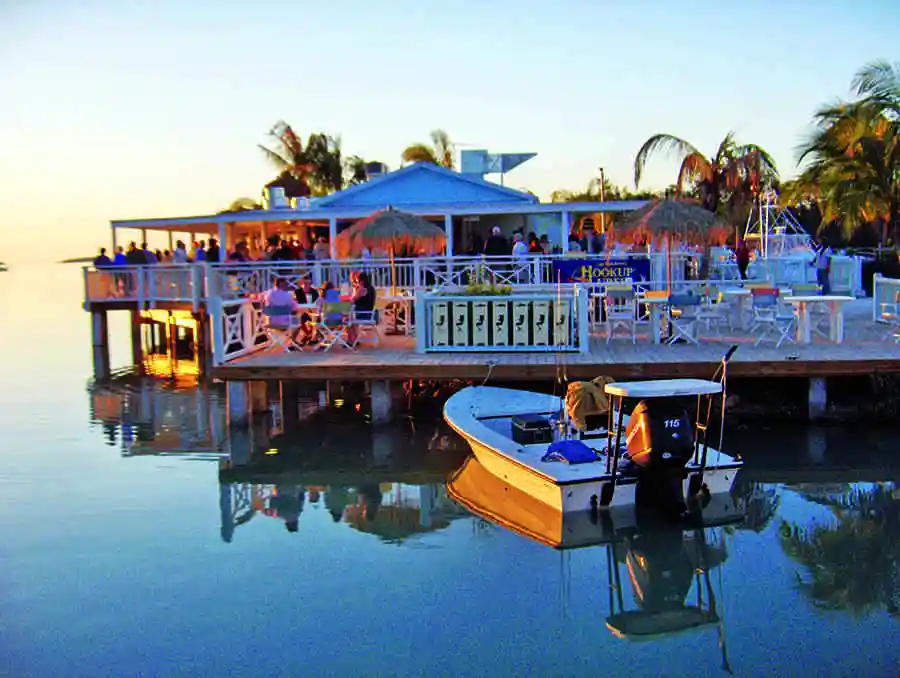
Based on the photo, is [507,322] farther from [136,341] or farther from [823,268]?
[136,341]

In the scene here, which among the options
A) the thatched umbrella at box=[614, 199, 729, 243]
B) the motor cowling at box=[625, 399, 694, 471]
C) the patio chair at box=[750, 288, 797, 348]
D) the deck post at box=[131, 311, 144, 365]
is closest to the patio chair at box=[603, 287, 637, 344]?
the thatched umbrella at box=[614, 199, 729, 243]

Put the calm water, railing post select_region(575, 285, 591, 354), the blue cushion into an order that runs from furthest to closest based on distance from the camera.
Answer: railing post select_region(575, 285, 591, 354), the blue cushion, the calm water

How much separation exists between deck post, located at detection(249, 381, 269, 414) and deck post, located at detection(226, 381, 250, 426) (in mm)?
548

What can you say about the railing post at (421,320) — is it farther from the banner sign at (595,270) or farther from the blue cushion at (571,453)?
the blue cushion at (571,453)

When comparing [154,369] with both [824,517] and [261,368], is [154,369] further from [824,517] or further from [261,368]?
[824,517]

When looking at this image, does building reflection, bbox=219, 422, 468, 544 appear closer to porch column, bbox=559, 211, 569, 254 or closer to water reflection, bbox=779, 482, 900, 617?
water reflection, bbox=779, 482, 900, 617

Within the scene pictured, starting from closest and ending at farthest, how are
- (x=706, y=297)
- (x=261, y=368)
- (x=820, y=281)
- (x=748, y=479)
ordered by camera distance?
(x=748, y=479), (x=261, y=368), (x=706, y=297), (x=820, y=281)

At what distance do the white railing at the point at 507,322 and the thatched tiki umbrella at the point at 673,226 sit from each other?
1.43 meters

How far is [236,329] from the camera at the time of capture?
1331 centimetres

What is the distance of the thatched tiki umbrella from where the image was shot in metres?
13.4

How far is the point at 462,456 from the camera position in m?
11.2

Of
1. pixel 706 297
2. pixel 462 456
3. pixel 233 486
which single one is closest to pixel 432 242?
pixel 706 297

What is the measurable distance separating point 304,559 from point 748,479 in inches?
189

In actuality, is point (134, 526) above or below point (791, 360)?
below
